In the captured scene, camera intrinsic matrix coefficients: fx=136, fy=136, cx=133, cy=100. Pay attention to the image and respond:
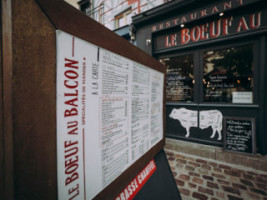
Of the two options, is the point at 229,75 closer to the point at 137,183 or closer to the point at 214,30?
the point at 214,30

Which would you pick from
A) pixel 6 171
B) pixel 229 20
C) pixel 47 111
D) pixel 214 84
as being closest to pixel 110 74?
pixel 47 111

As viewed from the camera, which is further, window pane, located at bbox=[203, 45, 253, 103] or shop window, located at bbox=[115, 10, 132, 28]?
shop window, located at bbox=[115, 10, 132, 28]

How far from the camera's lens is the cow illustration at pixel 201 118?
138 inches

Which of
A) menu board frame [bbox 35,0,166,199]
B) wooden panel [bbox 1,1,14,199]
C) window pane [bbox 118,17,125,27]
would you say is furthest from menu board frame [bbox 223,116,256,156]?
window pane [bbox 118,17,125,27]

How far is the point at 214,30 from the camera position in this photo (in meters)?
3.49

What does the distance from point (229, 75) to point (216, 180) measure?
2.41 m

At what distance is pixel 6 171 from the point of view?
12.5 inches

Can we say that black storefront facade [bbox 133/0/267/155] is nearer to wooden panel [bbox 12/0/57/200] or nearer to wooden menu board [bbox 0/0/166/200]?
A: wooden menu board [bbox 0/0/166/200]

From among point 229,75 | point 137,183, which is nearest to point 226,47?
point 229,75

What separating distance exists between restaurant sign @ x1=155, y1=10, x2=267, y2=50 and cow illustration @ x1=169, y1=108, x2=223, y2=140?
6.35 feet

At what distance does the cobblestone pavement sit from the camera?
7.22 ft

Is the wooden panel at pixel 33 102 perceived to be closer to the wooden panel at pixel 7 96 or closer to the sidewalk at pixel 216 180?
the wooden panel at pixel 7 96

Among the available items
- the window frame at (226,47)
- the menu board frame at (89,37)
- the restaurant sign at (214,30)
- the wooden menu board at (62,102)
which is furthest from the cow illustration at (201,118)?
the wooden menu board at (62,102)

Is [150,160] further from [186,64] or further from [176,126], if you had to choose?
[186,64]
